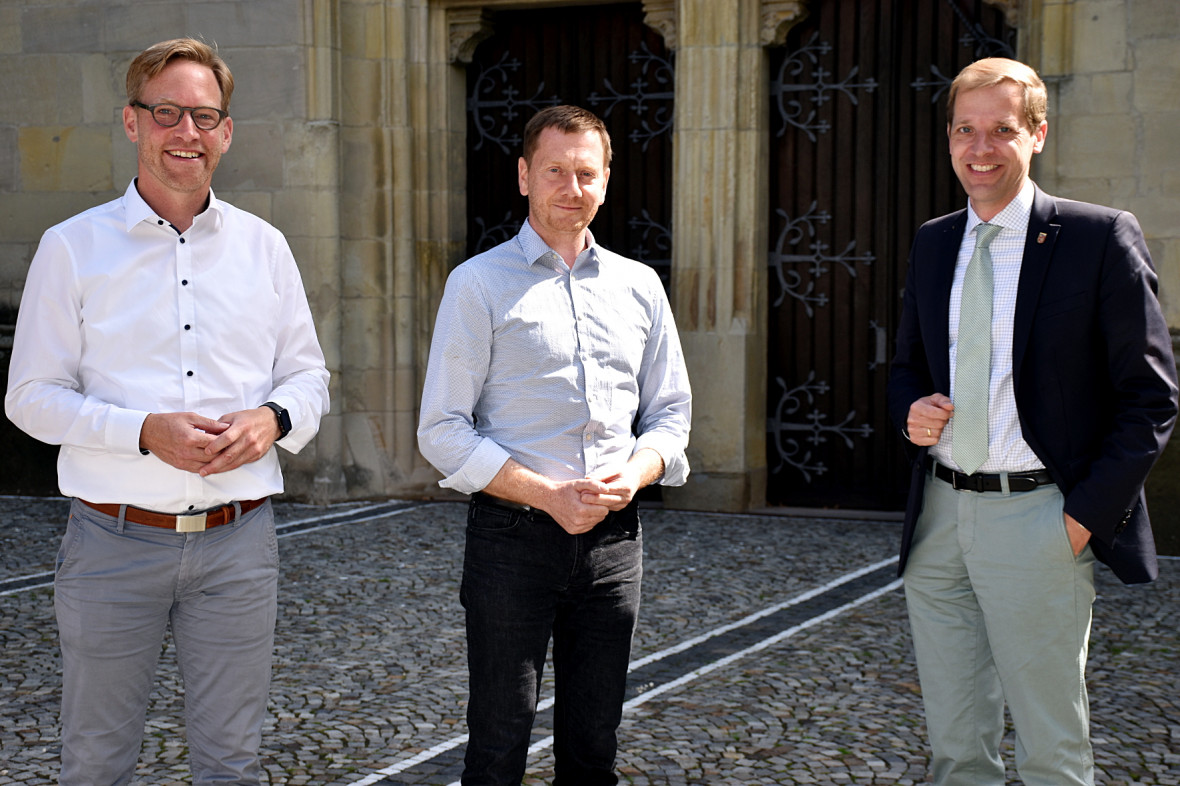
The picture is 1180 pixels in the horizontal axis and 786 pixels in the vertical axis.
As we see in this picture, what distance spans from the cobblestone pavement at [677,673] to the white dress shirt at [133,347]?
1169mm

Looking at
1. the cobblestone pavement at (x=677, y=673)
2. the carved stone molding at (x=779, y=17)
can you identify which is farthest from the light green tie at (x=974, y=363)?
the carved stone molding at (x=779, y=17)

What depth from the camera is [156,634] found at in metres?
2.46

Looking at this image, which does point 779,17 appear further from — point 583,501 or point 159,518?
point 159,518

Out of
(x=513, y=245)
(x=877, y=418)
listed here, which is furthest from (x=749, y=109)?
(x=513, y=245)

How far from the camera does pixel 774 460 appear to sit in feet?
25.7

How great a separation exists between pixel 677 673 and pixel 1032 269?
2.09 meters

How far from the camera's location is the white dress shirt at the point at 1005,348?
2631 millimetres

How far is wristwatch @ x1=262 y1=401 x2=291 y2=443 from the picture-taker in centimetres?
252

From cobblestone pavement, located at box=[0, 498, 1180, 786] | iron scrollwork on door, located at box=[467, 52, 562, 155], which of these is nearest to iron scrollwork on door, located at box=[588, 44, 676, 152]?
iron scrollwork on door, located at box=[467, 52, 562, 155]

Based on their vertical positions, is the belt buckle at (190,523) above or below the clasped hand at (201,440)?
below

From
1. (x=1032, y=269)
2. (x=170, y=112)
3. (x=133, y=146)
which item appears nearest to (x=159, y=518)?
(x=170, y=112)

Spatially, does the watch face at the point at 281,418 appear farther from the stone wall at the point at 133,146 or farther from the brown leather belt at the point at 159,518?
the stone wall at the point at 133,146

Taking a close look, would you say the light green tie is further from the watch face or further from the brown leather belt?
the brown leather belt

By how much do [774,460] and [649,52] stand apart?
Result: 8.10 feet
